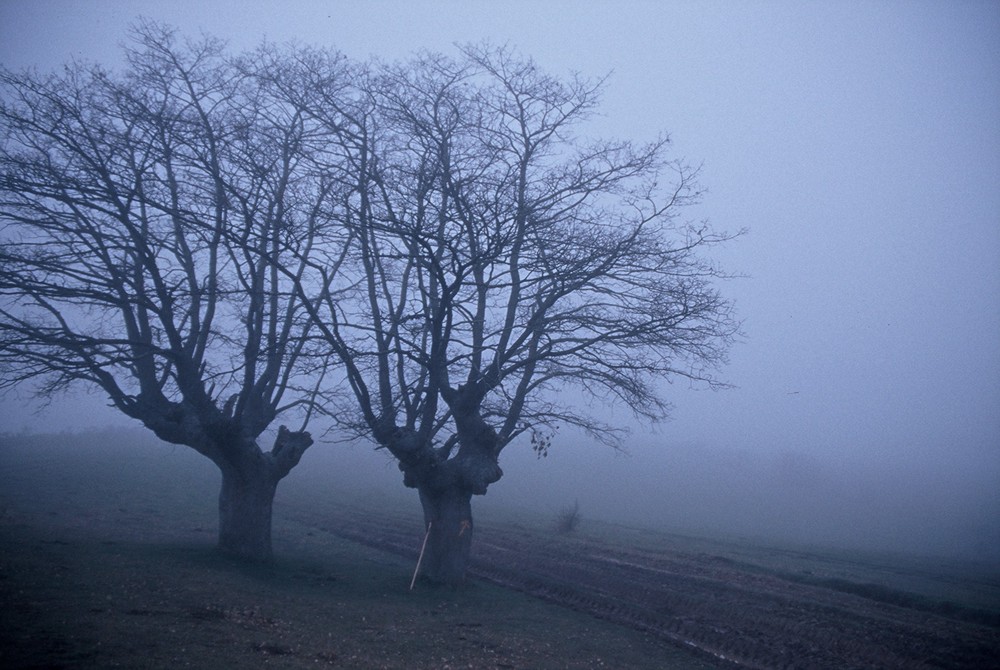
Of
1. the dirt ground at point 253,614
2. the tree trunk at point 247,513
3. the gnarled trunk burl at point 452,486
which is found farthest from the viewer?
the tree trunk at point 247,513

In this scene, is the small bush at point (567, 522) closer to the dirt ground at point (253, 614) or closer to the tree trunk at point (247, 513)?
the dirt ground at point (253, 614)

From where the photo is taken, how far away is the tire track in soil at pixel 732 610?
12.4 metres

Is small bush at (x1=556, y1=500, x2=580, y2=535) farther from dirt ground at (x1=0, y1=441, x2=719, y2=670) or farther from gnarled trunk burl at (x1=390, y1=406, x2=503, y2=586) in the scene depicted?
gnarled trunk burl at (x1=390, y1=406, x2=503, y2=586)

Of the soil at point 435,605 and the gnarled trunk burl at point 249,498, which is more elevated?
the gnarled trunk burl at point 249,498

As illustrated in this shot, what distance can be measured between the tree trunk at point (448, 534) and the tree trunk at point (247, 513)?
157 inches

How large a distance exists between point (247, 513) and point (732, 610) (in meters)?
11.5

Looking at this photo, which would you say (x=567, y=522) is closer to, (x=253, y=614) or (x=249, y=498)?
(x=249, y=498)

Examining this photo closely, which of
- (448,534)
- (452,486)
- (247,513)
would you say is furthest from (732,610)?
(247,513)

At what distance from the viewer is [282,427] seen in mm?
18188

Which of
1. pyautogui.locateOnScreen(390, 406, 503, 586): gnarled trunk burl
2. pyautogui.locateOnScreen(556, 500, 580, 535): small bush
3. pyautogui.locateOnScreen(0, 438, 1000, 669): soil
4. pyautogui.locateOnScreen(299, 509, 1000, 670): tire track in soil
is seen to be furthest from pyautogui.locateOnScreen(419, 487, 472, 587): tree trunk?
pyautogui.locateOnScreen(556, 500, 580, 535): small bush

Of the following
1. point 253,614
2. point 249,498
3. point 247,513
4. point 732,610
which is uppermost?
point 249,498

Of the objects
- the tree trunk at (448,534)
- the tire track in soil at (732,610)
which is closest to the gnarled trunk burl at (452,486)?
the tree trunk at (448,534)

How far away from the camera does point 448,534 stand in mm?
16625

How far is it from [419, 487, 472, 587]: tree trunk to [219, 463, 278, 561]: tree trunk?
13.1 ft
